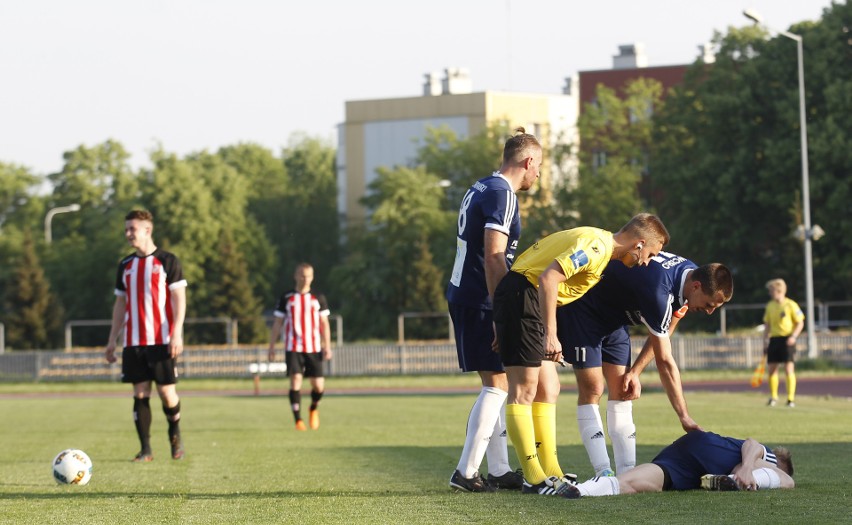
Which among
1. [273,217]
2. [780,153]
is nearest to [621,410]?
[780,153]

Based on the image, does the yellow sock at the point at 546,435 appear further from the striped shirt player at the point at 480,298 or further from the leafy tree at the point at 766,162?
the leafy tree at the point at 766,162

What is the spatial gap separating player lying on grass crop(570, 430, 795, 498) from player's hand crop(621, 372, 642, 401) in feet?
1.83

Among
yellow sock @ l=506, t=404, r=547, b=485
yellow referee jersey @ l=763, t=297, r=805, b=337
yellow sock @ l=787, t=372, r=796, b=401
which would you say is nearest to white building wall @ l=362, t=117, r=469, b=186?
yellow referee jersey @ l=763, t=297, r=805, b=337

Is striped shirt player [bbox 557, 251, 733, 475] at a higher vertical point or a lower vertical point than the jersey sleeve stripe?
lower

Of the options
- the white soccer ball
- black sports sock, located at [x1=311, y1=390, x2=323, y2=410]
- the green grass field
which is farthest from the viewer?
black sports sock, located at [x1=311, y1=390, x2=323, y2=410]

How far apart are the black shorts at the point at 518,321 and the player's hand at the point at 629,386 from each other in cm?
99

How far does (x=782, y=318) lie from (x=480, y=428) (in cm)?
1440

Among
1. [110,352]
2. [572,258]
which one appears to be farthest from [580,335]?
[110,352]

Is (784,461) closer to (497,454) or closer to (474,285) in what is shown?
(497,454)

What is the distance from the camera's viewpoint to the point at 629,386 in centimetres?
953

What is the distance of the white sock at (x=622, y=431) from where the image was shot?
376 inches

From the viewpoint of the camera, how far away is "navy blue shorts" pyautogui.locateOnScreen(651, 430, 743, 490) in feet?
29.4

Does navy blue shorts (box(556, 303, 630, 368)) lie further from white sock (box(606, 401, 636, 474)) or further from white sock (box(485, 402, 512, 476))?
white sock (box(485, 402, 512, 476))

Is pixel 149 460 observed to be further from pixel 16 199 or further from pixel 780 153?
pixel 16 199
